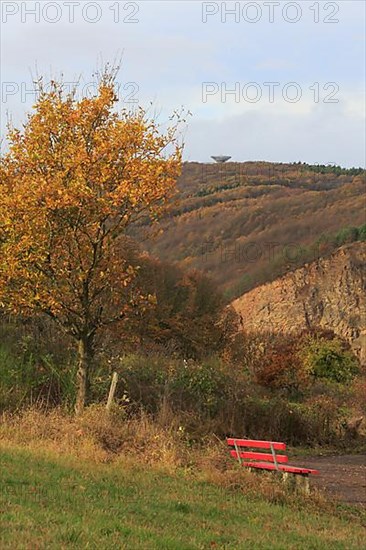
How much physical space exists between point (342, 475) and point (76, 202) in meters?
7.72

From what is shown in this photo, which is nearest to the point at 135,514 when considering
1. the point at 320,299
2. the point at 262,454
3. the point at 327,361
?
the point at 262,454

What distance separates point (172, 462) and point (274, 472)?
63.2 inches

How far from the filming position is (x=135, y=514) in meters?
9.19

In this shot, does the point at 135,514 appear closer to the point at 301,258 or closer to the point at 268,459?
the point at 268,459

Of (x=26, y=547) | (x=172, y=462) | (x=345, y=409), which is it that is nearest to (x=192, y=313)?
(x=345, y=409)

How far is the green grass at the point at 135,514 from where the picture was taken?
7.74 m

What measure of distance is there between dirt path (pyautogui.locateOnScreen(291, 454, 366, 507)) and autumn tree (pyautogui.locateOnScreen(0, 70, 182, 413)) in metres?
4.90

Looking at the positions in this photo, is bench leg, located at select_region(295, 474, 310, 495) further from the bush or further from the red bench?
the bush

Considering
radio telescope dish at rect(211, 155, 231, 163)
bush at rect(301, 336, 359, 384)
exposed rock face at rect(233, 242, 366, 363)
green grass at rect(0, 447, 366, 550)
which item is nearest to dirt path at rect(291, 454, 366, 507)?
green grass at rect(0, 447, 366, 550)

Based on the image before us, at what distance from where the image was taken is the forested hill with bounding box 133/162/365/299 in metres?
60.2

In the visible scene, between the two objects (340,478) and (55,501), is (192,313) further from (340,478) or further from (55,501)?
(55,501)

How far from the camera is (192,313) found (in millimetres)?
37500

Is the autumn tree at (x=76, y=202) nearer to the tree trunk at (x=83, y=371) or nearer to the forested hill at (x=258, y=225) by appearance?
the tree trunk at (x=83, y=371)

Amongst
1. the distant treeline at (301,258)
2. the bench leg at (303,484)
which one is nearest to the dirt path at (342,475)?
the bench leg at (303,484)
